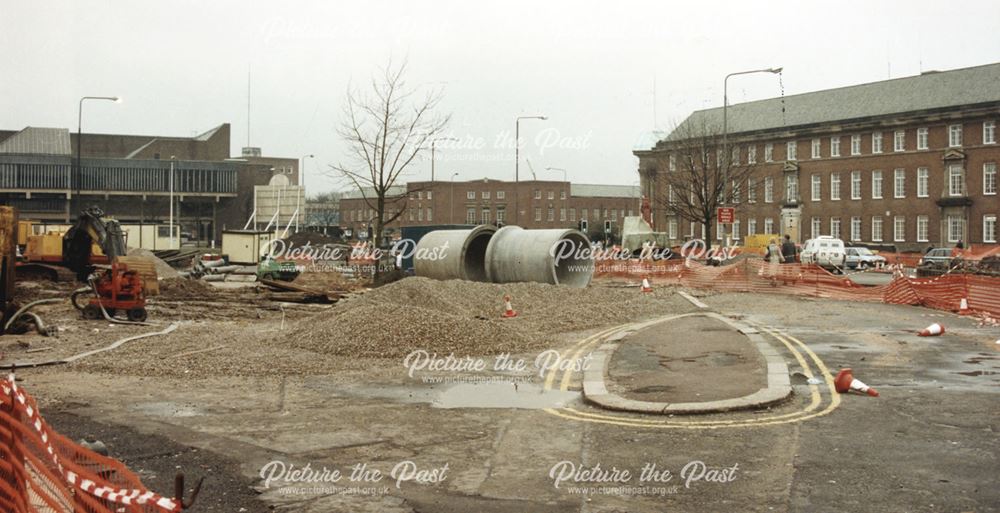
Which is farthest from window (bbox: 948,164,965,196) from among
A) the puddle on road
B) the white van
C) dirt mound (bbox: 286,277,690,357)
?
the puddle on road

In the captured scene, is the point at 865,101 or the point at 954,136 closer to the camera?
the point at 954,136

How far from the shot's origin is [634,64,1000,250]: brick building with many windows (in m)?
72.2

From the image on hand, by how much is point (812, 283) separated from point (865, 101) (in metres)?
57.1

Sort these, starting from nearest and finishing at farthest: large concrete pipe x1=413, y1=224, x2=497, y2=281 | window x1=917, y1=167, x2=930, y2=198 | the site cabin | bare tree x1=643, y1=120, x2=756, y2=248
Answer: large concrete pipe x1=413, y1=224, x2=497, y2=281 < bare tree x1=643, y1=120, x2=756, y2=248 < the site cabin < window x1=917, y1=167, x2=930, y2=198

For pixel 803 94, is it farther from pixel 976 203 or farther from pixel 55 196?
pixel 55 196

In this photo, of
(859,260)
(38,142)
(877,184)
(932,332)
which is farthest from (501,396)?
(38,142)

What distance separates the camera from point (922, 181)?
76312 millimetres

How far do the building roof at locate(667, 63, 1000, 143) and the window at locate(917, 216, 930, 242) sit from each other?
9263 millimetres

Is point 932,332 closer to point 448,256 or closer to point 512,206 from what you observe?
point 448,256

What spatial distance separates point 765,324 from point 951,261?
2524 centimetres

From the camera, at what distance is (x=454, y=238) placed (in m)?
33.0

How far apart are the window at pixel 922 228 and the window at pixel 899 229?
4.53 ft

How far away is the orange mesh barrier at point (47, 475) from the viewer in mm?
4879

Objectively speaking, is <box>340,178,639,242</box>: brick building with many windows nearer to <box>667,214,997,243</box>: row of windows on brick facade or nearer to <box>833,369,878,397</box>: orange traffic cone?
<box>667,214,997,243</box>: row of windows on brick facade
